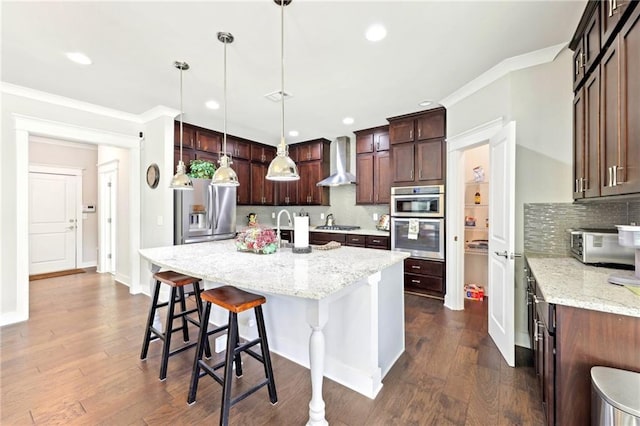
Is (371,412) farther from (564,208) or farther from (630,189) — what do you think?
(564,208)

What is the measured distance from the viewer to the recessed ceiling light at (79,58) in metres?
2.41

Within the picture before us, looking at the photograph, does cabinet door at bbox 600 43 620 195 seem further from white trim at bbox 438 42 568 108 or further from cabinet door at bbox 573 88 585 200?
white trim at bbox 438 42 568 108

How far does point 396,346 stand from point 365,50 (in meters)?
2.56

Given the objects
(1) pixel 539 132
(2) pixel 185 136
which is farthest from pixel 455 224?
(2) pixel 185 136

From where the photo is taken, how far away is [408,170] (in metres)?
4.02

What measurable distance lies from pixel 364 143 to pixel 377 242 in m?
1.72

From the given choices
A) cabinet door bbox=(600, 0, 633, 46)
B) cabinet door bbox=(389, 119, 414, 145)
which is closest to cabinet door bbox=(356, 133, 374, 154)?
cabinet door bbox=(389, 119, 414, 145)

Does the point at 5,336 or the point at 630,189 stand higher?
the point at 630,189

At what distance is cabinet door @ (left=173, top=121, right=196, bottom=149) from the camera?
404 cm

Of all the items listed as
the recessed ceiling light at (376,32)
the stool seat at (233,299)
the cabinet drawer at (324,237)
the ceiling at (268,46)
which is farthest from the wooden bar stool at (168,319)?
the cabinet drawer at (324,237)

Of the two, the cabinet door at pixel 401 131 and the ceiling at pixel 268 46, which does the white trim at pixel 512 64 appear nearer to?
the ceiling at pixel 268 46

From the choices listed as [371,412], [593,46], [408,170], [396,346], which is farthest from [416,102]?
[371,412]

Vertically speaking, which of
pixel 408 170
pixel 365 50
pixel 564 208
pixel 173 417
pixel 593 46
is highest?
pixel 365 50

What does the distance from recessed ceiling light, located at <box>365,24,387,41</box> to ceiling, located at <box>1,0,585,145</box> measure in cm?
5
